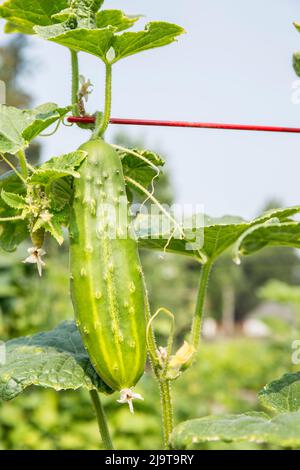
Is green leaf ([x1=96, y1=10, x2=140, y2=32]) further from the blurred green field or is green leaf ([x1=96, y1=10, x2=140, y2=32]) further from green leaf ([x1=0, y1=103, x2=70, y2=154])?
the blurred green field

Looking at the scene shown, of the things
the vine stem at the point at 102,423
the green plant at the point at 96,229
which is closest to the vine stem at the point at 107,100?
the green plant at the point at 96,229

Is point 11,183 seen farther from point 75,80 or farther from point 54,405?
point 54,405

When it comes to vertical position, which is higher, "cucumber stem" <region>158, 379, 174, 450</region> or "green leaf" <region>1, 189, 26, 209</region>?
"green leaf" <region>1, 189, 26, 209</region>

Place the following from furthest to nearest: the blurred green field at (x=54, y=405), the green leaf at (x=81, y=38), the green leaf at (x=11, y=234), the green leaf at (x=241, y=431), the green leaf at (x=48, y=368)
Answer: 1. the blurred green field at (x=54, y=405)
2. the green leaf at (x=11, y=234)
3. the green leaf at (x=48, y=368)
4. the green leaf at (x=81, y=38)
5. the green leaf at (x=241, y=431)

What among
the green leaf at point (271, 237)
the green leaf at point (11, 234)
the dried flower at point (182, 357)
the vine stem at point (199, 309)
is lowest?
the dried flower at point (182, 357)

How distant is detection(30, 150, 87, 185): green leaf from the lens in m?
1.22

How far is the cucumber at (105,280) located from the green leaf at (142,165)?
0.16m

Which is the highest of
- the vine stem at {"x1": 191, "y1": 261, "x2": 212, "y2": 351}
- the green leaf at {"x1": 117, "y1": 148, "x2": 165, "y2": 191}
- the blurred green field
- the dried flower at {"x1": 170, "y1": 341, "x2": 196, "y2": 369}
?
the green leaf at {"x1": 117, "y1": 148, "x2": 165, "y2": 191}

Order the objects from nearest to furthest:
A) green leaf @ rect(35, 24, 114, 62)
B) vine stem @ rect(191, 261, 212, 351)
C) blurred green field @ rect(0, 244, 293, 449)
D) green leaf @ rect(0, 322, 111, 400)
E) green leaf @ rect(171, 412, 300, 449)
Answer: green leaf @ rect(171, 412, 300, 449)
green leaf @ rect(35, 24, 114, 62)
green leaf @ rect(0, 322, 111, 400)
vine stem @ rect(191, 261, 212, 351)
blurred green field @ rect(0, 244, 293, 449)

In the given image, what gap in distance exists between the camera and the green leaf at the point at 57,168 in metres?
1.22

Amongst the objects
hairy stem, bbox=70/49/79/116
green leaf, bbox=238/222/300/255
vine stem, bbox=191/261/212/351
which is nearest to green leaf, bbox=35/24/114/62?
hairy stem, bbox=70/49/79/116

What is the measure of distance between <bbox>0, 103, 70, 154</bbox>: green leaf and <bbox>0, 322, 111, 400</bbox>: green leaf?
0.44 m

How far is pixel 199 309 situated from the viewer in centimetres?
151

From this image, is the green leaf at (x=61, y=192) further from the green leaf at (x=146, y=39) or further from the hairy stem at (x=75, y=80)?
the green leaf at (x=146, y=39)
